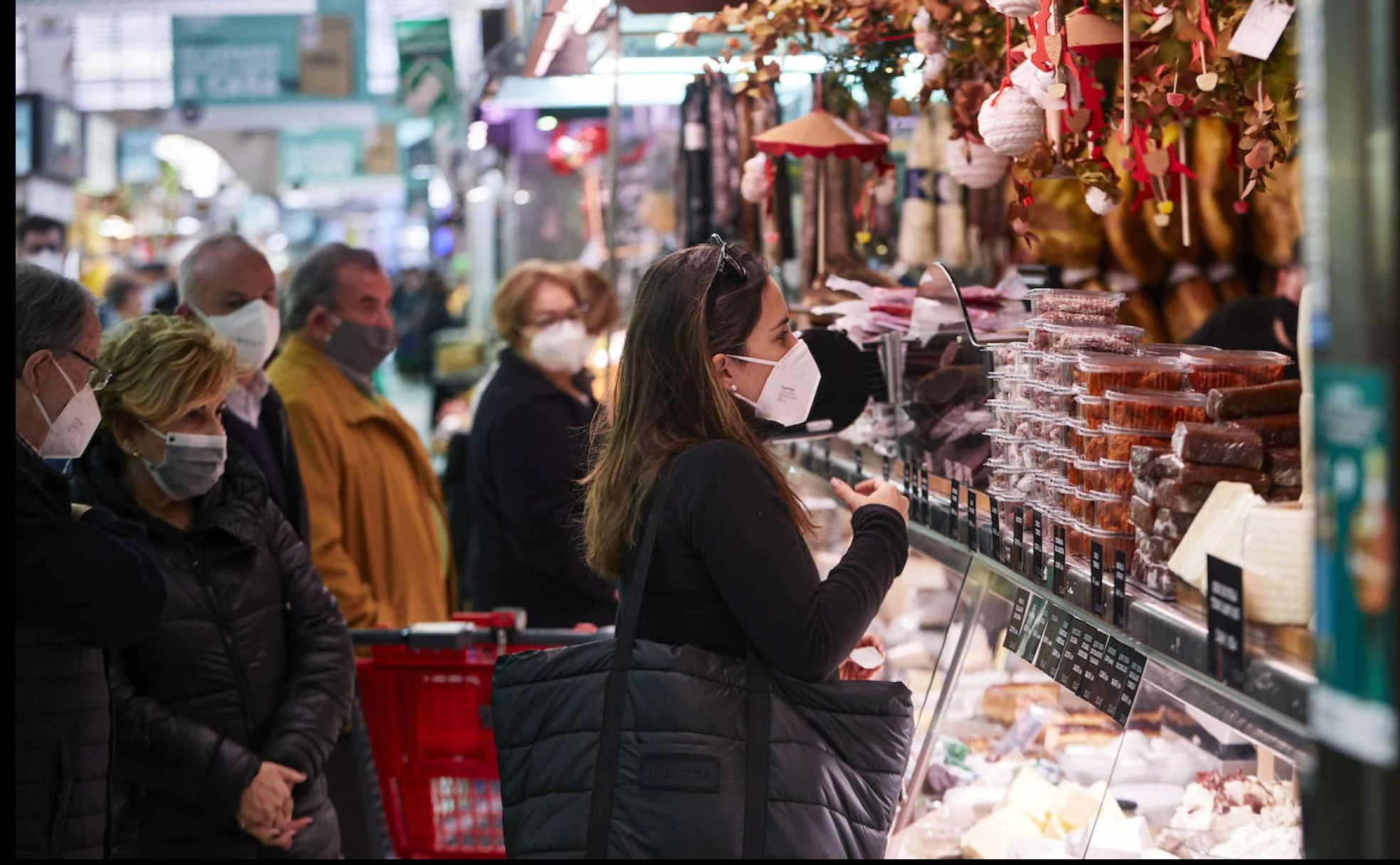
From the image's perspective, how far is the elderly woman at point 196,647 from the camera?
335cm

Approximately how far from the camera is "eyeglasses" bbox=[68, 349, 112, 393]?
2.90 metres

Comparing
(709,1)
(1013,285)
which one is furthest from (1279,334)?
(709,1)

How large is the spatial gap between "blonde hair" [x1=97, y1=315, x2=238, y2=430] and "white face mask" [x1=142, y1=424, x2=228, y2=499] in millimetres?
51

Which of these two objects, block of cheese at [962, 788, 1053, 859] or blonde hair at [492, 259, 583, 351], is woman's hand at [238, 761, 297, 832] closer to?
block of cheese at [962, 788, 1053, 859]

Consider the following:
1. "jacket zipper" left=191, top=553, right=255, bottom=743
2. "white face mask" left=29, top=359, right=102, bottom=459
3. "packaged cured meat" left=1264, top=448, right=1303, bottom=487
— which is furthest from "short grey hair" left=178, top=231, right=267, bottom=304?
"packaged cured meat" left=1264, top=448, right=1303, bottom=487

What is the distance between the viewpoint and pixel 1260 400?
2320 millimetres

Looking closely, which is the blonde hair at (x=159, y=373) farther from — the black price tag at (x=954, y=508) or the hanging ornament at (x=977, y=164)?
the hanging ornament at (x=977, y=164)

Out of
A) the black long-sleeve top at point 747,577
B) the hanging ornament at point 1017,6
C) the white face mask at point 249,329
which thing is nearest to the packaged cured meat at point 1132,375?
the black long-sleeve top at point 747,577

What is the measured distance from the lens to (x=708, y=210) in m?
6.00

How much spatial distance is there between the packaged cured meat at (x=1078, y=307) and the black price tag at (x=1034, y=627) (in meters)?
0.54

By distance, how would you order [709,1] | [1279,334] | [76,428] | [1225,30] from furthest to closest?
[1279,334] → [709,1] → [1225,30] → [76,428]

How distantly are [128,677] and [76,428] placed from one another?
75 centimetres

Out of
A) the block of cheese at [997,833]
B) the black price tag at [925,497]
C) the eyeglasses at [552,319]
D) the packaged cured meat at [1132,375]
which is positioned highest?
the eyeglasses at [552,319]

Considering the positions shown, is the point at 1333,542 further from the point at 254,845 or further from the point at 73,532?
the point at 254,845
